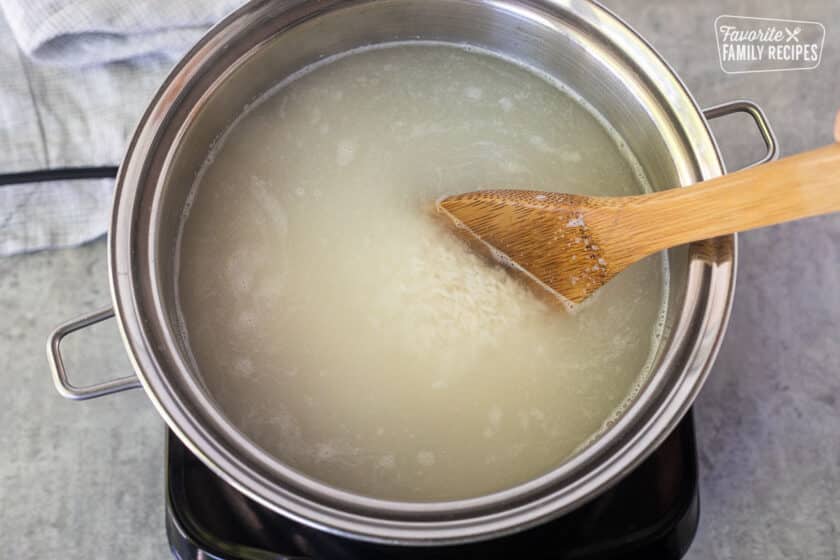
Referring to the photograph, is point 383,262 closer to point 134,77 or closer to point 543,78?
point 543,78

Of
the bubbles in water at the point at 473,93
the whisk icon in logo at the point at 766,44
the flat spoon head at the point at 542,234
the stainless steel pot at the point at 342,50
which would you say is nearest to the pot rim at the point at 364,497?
the stainless steel pot at the point at 342,50

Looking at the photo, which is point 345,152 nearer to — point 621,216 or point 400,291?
point 400,291

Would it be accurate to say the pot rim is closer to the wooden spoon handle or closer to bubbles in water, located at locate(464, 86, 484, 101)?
the wooden spoon handle

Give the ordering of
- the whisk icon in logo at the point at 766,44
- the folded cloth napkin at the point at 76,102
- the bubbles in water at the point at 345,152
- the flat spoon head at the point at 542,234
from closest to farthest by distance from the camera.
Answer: the flat spoon head at the point at 542,234 < the bubbles in water at the point at 345,152 < the folded cloth napkin at the point at 76,102 < the whisk icon in logo at the point at 766,44

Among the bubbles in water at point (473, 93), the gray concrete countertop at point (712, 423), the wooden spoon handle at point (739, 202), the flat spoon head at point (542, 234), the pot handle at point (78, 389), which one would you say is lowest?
the gray concrete countertop at point (712, 423)

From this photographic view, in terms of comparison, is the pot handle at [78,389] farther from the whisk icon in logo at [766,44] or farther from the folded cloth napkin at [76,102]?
the whisk icon in logo at [766,44]

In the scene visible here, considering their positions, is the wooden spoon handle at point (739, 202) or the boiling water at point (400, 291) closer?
the wooden spoon handle at point (739, 202)
